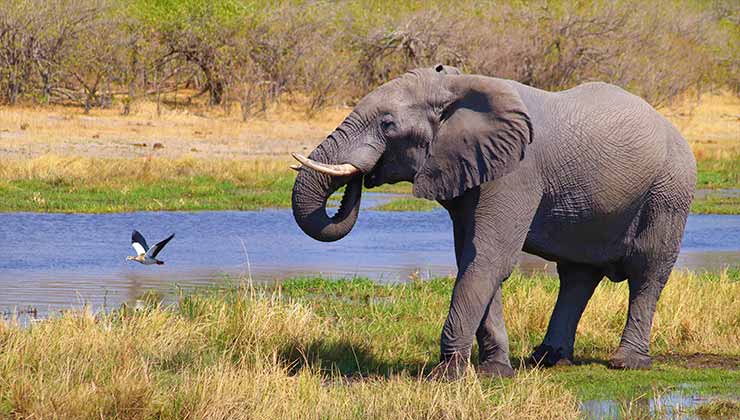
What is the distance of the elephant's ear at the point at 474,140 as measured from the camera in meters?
7.55

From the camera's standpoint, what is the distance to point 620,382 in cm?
823

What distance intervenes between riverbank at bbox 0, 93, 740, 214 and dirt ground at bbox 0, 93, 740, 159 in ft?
0.09

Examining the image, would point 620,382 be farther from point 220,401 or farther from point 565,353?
point 220,401

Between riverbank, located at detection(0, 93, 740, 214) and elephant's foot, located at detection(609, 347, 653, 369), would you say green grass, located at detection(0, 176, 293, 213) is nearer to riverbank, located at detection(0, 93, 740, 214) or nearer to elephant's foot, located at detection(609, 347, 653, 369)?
riverbank, located at detection(0, 93, 740, 214)

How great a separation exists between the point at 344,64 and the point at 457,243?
30.7m

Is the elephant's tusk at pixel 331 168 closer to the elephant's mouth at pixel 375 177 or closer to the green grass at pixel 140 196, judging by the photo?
the elephant's mouth at pixel 375 177

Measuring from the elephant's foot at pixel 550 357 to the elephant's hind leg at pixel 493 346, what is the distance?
0.55 metres

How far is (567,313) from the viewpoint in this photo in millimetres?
8852

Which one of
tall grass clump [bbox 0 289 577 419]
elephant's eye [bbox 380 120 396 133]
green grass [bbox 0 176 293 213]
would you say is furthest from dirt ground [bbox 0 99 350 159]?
elephant's eye [bbox 380 120 396 133]

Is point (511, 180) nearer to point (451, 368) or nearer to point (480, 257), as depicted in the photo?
point (480, 257)

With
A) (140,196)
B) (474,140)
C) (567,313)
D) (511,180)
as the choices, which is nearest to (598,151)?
(511,180)

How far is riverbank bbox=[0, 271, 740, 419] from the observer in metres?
6.64

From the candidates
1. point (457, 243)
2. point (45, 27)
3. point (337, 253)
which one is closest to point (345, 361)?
point (457, 243)

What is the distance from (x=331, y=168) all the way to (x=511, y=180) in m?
1.16
